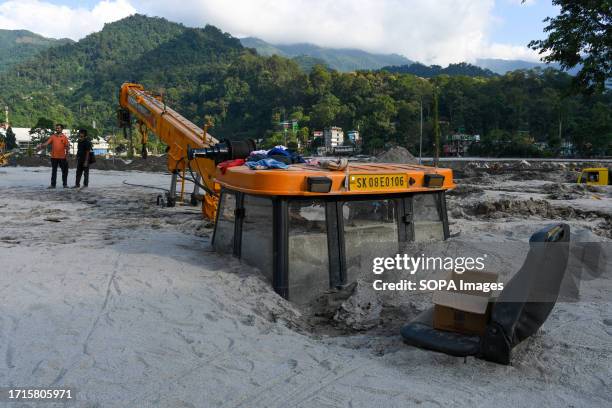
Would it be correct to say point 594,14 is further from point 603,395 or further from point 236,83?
point 236,83

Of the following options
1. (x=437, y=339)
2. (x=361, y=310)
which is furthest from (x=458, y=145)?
(x=437, y=339)

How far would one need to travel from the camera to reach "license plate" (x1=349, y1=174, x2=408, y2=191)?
14.9 feet

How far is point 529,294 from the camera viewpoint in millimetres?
3062

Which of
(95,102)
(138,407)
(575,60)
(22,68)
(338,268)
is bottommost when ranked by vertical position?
(138,407)

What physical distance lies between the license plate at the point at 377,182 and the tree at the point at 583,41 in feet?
47.4

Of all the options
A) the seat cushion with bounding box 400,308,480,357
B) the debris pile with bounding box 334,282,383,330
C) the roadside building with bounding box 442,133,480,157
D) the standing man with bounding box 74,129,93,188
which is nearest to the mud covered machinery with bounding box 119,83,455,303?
the debris pile with bounding box 334,282,383,330

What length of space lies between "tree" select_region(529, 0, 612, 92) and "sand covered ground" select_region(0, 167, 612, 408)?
45.5 ft

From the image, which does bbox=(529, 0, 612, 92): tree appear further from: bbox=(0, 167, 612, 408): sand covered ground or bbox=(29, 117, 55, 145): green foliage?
bbox=(29, 117, 55, 145): green foliage

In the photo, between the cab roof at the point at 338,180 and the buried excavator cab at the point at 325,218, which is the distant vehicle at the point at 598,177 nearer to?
the cab roof at the point at 338,180

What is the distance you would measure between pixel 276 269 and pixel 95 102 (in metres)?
147

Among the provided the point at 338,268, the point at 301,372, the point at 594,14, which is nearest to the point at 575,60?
the point at 594,14

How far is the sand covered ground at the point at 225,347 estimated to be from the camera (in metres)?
3.03

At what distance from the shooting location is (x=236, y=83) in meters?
113

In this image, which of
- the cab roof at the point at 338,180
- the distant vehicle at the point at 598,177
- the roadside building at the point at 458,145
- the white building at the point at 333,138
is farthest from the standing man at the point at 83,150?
the white building at the point at 333,138
